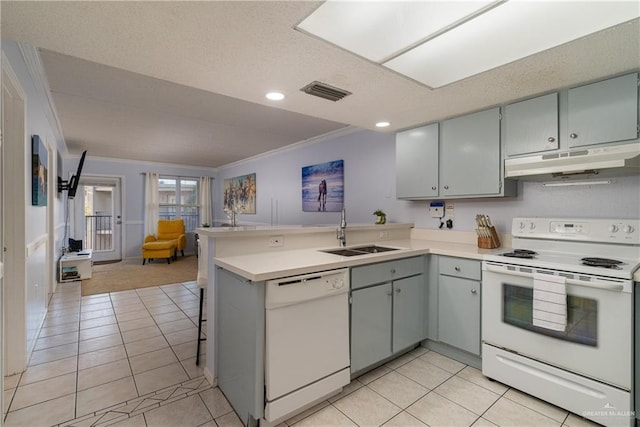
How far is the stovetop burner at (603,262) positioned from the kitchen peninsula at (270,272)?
597 mm

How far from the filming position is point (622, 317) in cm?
166

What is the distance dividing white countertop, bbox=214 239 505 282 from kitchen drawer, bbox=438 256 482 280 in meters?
0.05

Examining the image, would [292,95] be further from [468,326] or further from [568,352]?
[568,352]

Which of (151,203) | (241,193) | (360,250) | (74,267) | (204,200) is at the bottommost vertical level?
(74,267)

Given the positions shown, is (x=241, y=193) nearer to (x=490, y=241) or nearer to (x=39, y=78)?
(x=39, y=78)

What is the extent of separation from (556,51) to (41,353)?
435cm

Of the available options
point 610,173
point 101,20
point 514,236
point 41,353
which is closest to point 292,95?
point 101,20

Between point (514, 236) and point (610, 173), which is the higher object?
point (610, 173)

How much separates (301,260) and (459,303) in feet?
4.54

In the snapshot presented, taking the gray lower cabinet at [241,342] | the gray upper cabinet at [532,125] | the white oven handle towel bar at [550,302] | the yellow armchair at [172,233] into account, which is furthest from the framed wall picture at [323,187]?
the yellow armchair at [172,233]

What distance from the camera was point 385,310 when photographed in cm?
227

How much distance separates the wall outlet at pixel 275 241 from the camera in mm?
2337

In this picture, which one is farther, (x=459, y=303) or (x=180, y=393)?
(x=459, y=303)

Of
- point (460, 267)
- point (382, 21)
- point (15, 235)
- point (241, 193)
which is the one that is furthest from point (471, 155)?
point (241, 193)
